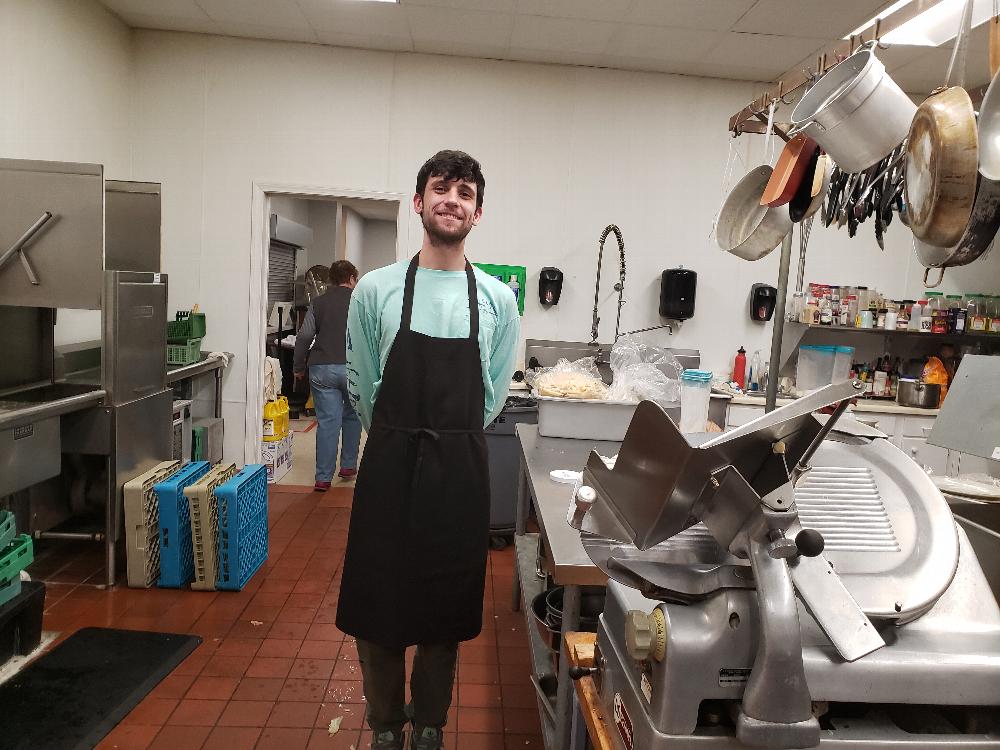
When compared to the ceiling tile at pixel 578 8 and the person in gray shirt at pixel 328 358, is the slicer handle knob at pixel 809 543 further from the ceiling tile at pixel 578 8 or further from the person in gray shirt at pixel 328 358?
the person in gray shirt at pixel 328 358

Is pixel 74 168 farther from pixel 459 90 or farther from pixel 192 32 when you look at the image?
pixel 459 90

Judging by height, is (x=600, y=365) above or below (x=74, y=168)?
below

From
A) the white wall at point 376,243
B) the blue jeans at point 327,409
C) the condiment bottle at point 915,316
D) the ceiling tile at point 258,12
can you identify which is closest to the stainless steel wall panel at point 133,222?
the ceiling tile at point 258,12

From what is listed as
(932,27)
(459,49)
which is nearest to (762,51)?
(932,27)

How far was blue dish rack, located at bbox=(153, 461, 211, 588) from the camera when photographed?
10.3 feet

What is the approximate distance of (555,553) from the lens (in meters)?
1.57

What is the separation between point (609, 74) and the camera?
485 centimetres

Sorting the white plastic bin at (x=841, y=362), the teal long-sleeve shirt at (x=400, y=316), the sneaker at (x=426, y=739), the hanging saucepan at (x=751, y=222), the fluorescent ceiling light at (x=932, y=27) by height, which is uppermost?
the fluorescent ceiling light at (x=932, y=27)

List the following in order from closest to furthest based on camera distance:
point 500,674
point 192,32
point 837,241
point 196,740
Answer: point 196,740, point 500,674, point 192,32, point 837,241

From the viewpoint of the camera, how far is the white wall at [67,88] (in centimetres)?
342

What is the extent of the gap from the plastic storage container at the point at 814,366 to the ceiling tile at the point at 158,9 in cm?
467

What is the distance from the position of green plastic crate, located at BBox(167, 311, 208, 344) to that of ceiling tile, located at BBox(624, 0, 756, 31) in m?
3.25

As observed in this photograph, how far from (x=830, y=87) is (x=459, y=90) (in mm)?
3540

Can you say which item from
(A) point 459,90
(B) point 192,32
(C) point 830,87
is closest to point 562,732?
(C) point 830,87
